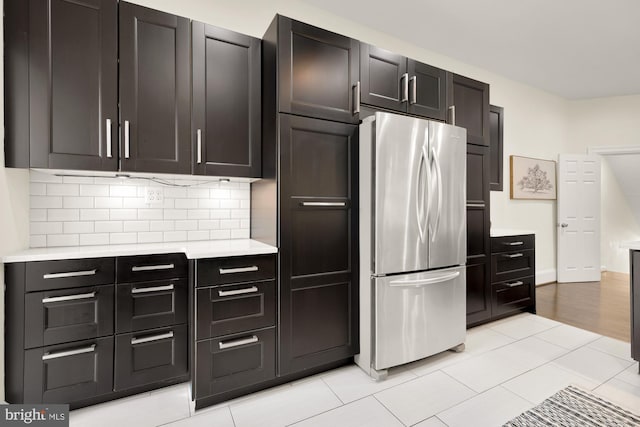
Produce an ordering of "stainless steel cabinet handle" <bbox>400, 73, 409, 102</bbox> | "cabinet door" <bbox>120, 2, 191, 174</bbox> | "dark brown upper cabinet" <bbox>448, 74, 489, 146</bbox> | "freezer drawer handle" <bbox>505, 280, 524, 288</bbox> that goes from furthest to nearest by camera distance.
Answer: "freezer drawer handle" <bbox>505, 280, 524, 288</bbox>, "dark brown upper cabinet" <bbox>448, 74, 489, 146</bbox>, "stainless steel cabinet handle" <bbox>400, 73, 409, 102</bbox>, "cabinet door" <bbox>120, 2, 191, 174</bbox>

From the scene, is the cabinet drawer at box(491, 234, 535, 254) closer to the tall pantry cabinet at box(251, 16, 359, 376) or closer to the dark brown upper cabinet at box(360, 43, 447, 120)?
the dark brown upper cabinet at box(360, 43, 447, 120)

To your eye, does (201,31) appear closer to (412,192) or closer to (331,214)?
(331,214)

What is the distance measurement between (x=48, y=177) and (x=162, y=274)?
1.03m

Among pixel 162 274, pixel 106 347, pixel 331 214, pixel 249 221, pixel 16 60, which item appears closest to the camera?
pixel 16 60

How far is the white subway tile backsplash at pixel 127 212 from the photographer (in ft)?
6.64

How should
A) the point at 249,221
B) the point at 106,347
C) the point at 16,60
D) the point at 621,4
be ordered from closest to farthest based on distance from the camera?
the point at 16,60, the point at 106,347, the point at 249,221, the point at 621,4

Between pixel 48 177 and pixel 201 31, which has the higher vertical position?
pixel 201 31

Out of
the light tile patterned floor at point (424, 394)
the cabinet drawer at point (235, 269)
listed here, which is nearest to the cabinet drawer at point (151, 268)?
the cabinet drawer at point (235, 269)

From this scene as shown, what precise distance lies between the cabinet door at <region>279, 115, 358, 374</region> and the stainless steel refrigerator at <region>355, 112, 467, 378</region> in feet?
0.35

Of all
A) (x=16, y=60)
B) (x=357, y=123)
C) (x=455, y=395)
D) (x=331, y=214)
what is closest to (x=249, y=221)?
(x=331, y=214)

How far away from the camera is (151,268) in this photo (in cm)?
194

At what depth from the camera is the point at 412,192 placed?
7.27ft

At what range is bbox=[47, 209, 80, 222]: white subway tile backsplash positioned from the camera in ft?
6.66

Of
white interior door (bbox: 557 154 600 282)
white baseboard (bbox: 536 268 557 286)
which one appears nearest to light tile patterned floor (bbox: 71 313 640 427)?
white baseboard (bbox: 536 268 557 286)
